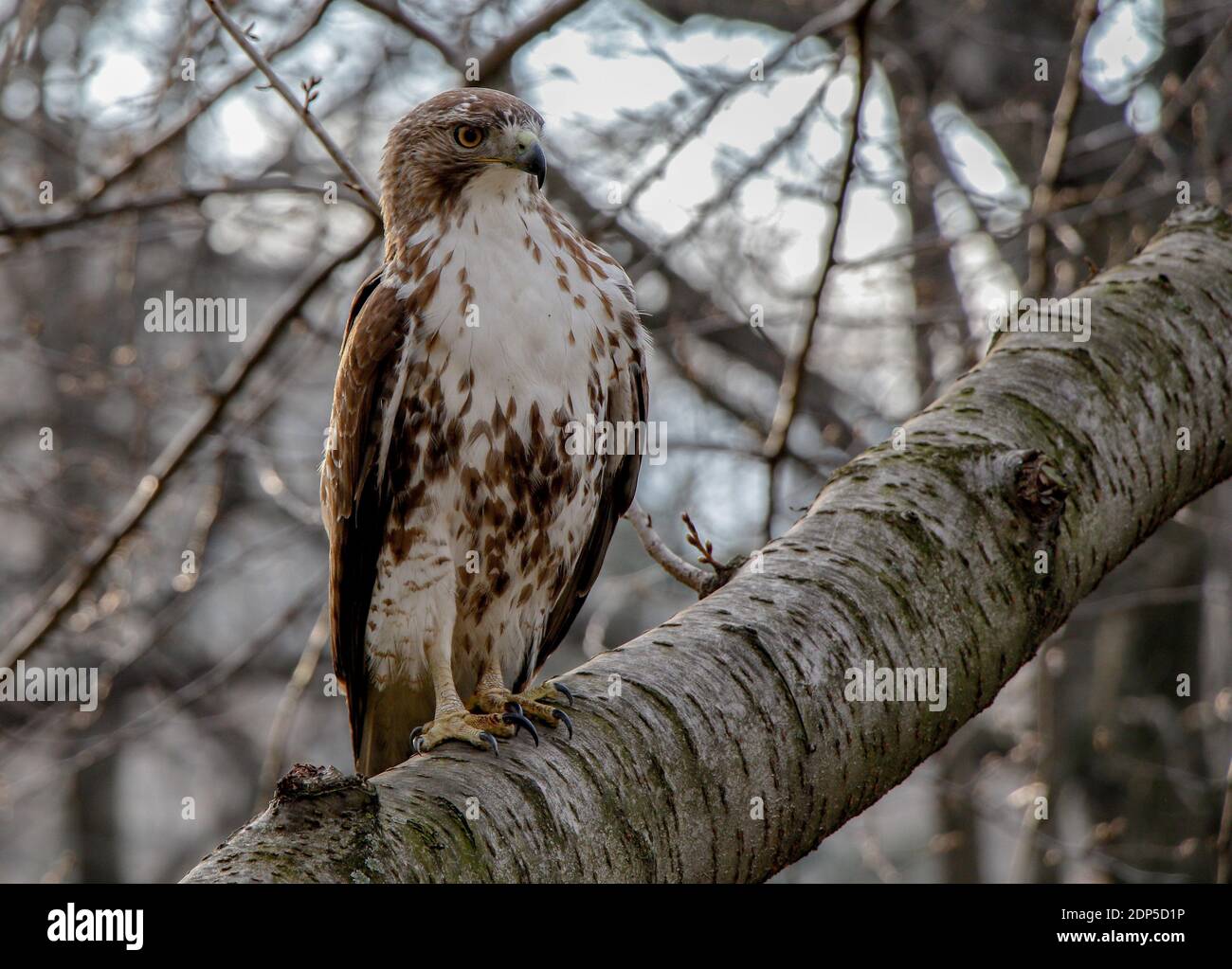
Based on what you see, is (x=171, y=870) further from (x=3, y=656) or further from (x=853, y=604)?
(x=853, y=604)

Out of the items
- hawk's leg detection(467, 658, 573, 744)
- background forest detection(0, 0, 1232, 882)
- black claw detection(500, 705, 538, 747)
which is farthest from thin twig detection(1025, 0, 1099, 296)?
black claw detection(500, 705, 538, 747)

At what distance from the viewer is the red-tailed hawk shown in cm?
363

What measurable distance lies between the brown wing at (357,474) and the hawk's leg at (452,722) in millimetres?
331

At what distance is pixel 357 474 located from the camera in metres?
3.74

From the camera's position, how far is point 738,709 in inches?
99.0

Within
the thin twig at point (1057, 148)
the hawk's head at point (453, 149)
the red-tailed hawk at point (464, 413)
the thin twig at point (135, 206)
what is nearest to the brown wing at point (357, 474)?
the red-tailed hawk at point (464, 413)

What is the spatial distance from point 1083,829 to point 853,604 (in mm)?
7264

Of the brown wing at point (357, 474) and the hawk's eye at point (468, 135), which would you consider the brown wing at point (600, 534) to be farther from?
the hawk's eye at point (468, 135)

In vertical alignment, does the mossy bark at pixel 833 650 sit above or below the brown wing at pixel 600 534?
below

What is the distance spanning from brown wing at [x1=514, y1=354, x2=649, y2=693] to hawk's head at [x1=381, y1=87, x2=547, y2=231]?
0.72m

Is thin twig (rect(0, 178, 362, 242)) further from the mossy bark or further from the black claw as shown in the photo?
the mossy bark

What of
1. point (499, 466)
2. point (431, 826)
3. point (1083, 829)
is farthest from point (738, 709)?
point (1083, 829)

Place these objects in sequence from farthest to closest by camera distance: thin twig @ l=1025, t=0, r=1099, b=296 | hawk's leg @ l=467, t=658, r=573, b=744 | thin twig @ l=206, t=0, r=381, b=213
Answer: thin twig @ l=1025, t=0, r=1099, b=296, thin twig @ l=206, t=0, r=381, b=213, hawk's leg @ l=467, t=658, r=573, b=744

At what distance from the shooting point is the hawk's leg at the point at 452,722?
2787 millimetres
